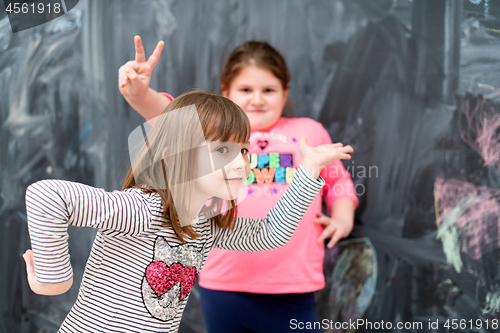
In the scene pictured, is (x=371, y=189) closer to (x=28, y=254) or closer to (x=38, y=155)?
(x=28, y=254)

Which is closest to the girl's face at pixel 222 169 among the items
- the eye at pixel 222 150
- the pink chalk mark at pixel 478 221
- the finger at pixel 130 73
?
the eye at pixel 222 150

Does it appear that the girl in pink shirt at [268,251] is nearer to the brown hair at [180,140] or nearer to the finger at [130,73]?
the finger at [130,73]

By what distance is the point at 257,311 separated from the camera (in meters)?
0.97

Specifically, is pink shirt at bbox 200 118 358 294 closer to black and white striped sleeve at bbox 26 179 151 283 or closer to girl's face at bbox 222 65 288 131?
girl's face at bbox 222 65 288 131

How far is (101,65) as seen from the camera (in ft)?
3.99

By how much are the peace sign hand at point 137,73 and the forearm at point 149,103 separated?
32 mm

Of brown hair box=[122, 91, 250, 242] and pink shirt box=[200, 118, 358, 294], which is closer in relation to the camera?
brown hair box=[122, 91, 250, 242]

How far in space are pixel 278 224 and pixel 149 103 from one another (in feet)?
1.41

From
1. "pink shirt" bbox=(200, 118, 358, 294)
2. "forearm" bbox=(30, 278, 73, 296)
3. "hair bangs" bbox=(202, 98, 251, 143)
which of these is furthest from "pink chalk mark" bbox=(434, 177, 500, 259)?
"forearm" bbox=(30, 278, 73, 296)

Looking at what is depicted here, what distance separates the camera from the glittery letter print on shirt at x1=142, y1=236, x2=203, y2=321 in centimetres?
68

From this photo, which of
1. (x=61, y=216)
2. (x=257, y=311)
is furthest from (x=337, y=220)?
(x=61, y=216)

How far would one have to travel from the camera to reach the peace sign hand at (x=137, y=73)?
2.62ft

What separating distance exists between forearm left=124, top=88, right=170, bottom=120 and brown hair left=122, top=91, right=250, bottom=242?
8.4 inches

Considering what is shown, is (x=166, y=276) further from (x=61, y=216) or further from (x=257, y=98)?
(x=257, y=98)
